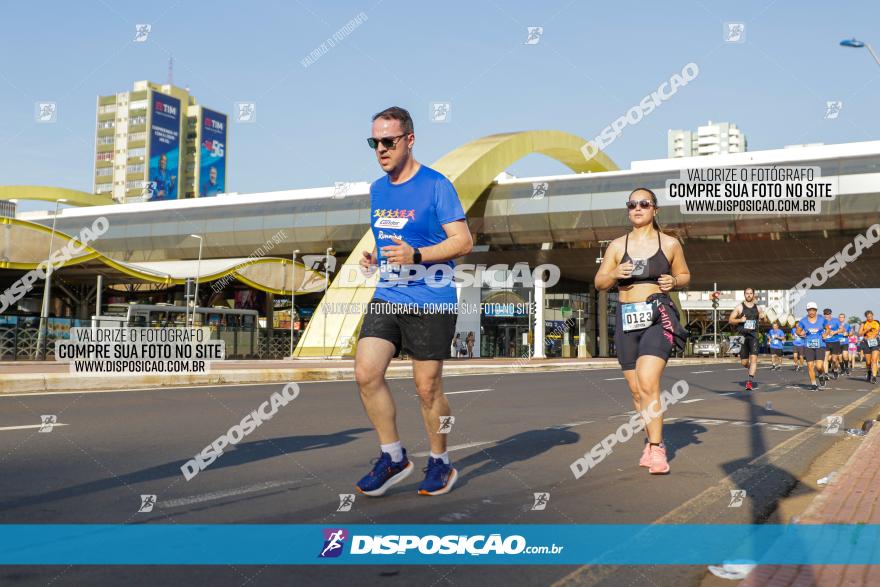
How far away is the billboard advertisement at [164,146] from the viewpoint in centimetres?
14088

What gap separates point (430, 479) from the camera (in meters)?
4.59

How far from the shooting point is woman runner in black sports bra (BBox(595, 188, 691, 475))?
5816 mm

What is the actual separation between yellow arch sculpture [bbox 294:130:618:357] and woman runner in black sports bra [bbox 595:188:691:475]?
30959mm

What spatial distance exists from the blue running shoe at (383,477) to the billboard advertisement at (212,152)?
15143cm

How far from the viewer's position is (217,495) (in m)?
4.46

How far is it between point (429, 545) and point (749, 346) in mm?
13758

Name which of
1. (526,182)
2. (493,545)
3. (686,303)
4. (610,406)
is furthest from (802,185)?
(686,303)

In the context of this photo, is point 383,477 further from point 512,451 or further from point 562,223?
point 562,223

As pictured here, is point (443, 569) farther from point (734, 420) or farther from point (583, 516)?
point (734, 420)

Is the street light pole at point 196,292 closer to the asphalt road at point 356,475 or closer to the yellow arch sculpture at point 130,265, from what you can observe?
the yellow arch sculpture at point 130,265

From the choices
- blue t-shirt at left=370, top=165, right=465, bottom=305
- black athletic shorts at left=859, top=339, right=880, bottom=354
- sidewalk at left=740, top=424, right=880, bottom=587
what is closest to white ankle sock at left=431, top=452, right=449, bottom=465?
blue t-shirt at left=370, top=165, right=465, bottom=305

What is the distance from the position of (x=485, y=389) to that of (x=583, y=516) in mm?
A: 11266

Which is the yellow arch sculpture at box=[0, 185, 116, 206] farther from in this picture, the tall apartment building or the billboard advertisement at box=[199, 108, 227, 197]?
the billboard advertisement at box=[199, 108, 227, 197]

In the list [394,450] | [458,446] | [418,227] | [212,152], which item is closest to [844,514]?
[394,450]
